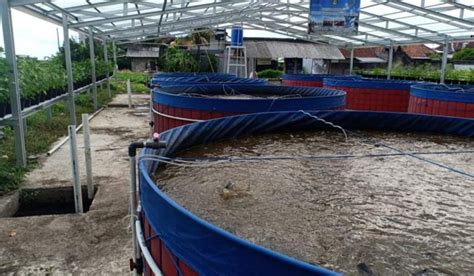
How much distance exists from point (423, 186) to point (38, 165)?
495 cm

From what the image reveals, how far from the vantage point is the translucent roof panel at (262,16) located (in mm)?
7654

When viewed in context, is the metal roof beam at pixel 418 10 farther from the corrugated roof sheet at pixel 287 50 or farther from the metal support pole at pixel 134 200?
the corrugated roof sheet at pixel 287 50

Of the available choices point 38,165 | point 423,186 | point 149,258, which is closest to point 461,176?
point 423,186

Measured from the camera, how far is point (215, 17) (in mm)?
12578

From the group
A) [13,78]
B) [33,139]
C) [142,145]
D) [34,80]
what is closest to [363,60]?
[33,139]

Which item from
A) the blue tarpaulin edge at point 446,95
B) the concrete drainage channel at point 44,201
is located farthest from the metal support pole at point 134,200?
the blue tarpaulin edge at point 446,95

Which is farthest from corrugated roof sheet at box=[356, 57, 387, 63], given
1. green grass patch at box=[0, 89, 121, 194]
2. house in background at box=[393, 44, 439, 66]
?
green grass patch at box=[0, 89, 121, 194]

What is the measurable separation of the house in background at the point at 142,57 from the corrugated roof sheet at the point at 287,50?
7.06m

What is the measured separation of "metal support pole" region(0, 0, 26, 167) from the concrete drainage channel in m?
0.86

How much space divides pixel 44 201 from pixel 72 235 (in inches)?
52.6

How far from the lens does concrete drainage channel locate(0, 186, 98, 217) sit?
4.29 m

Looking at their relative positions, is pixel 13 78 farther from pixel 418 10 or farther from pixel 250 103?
pixel 418 10

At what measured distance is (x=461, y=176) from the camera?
2586 mm

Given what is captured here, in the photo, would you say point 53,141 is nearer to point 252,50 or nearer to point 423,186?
point 423,186
